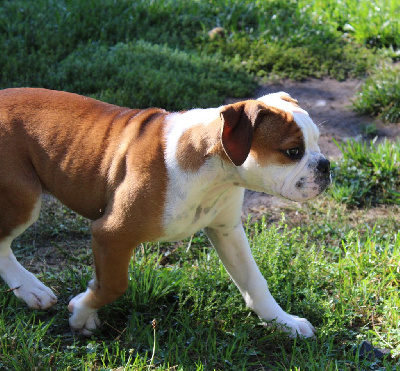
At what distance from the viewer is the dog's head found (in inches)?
116

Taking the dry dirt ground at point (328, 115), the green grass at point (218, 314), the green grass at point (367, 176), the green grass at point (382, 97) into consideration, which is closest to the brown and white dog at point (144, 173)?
the green grass at point (218, 314)

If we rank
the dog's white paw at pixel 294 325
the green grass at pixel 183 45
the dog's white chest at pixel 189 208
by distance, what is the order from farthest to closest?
the green grass at pixel 183 45, the dog's white paw at pixel 294 325, the dog's white chest at pixel 189 208

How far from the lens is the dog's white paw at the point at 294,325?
142 inches

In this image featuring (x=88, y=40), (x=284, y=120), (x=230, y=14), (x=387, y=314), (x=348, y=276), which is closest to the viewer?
(x=284, y=120)

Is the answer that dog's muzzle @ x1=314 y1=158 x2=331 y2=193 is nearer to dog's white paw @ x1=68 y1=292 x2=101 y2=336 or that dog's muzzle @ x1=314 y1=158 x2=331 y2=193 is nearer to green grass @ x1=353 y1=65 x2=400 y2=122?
dog's white paw @ x1=68 y1=292 x2=101 y2=336

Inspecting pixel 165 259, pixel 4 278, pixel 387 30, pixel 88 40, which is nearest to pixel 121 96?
pixel 88 40

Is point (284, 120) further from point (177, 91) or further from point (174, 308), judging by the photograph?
point (177, 91)

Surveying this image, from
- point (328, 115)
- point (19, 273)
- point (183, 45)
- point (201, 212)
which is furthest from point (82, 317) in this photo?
point (183, 45)

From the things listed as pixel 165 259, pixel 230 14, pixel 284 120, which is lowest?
pixel 165 259

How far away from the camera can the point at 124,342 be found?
3518mm

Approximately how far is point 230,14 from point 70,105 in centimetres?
469

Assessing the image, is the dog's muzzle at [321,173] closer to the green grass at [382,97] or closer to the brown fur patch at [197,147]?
the brown fur patch at [197,147]

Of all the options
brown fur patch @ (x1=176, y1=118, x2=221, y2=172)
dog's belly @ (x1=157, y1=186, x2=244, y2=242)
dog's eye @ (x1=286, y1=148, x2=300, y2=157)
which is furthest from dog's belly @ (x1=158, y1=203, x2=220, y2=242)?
dog's eye @ (x1=286, y1=148, x2=300, y2=157)

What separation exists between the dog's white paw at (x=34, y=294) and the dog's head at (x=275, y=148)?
1.37m
